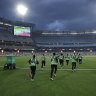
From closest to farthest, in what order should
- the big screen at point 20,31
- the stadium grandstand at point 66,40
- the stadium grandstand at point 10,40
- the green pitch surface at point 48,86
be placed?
the green pitch surface at point 48,86 → the stadium grandstand at point 10,40 → the big screen at point 20,31 → the stadium grandstand at point 66,40

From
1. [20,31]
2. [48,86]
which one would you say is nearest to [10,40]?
[20,31]

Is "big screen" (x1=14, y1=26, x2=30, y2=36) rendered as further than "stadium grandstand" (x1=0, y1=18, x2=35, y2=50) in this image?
Yes

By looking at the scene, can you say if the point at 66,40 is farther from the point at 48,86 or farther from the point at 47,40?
the point at 48,86

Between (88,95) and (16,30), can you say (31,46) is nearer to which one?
(16,30)

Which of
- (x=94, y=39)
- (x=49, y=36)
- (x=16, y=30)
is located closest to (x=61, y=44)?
(x=49, y=36)

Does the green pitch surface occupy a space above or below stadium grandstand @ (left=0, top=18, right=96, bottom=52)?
below

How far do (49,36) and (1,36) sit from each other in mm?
41969

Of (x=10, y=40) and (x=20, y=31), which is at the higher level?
(x=20, y=31)

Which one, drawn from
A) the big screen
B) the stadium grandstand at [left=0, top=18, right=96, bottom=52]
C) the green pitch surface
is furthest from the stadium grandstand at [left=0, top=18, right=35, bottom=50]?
the green pitch surface

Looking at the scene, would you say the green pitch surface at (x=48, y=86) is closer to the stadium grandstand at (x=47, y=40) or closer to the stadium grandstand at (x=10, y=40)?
the stadium grandstand at (x=10, y=40)

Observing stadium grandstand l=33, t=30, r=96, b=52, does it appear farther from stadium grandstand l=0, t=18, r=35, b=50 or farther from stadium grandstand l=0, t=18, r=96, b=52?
stadium grandstand l=0, t=18, r=35, b=50

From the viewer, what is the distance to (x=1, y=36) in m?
62.3

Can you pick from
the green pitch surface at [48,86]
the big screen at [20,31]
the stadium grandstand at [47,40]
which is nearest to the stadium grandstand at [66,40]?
the stadium grandstand at [47,40]

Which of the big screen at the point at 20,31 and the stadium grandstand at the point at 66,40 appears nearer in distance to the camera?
the big screen at the point at 20,31
